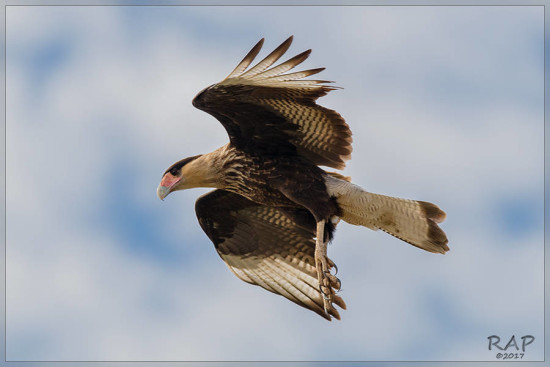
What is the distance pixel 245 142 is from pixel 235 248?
4.92 ft

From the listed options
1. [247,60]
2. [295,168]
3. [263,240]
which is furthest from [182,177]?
[247,60]

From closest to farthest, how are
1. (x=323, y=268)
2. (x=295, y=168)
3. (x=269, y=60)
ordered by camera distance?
(x=269, y=60), (x=323, y=268), (x=295, y=168)

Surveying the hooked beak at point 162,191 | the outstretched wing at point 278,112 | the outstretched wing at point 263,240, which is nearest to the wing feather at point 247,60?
the outstretched wing at point 278,112

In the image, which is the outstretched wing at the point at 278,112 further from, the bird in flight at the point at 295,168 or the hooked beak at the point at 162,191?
the hooked beak at the point at 162,191

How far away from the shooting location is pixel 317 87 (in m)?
8.08

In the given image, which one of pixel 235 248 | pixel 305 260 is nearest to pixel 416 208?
pixel 305 260

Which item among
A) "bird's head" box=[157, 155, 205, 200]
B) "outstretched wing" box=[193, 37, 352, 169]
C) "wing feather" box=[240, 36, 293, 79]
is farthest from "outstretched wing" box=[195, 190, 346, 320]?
"wing feather" box=[240, 36, 293, 79]

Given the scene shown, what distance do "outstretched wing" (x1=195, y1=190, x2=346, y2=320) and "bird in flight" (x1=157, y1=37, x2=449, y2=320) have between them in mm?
68

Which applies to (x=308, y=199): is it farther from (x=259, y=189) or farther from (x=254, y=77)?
(x=254, y=77)

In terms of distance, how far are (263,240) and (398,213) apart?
162 centimetres

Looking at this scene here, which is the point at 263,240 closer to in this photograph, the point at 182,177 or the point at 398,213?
the point at 182,177

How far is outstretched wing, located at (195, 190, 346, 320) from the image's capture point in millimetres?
9477

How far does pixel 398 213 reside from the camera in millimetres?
8797

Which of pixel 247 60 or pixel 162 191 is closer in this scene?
pixel 247 60
